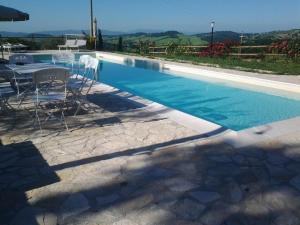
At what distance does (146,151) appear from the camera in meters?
3.81

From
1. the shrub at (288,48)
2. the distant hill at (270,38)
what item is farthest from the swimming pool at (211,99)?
the distant hill at (270,38)

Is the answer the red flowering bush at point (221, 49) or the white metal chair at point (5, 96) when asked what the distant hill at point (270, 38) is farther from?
the white metal chair at point (5, 96)

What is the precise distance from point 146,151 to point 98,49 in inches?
714

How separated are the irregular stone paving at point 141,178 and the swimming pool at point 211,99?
239 cm

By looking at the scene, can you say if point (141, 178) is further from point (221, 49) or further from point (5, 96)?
point (221, 49)

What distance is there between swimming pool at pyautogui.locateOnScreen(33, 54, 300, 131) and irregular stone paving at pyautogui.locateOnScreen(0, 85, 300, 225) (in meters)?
2.39

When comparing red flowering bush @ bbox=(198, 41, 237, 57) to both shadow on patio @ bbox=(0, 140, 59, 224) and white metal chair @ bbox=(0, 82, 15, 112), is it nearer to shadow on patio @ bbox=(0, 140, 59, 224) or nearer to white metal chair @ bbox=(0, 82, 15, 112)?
white metal chair @ bbox=(0, 82, 15, 112)

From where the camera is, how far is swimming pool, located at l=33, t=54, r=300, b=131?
6637mm

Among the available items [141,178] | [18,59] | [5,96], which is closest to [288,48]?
[18,59]

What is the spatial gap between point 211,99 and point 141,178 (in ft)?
18.5

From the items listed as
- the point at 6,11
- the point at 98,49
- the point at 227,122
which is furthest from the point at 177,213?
the point at 98,49

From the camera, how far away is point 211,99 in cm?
842

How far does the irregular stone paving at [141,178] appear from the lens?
256 centimetres

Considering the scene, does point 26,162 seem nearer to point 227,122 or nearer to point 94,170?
point 94,170
